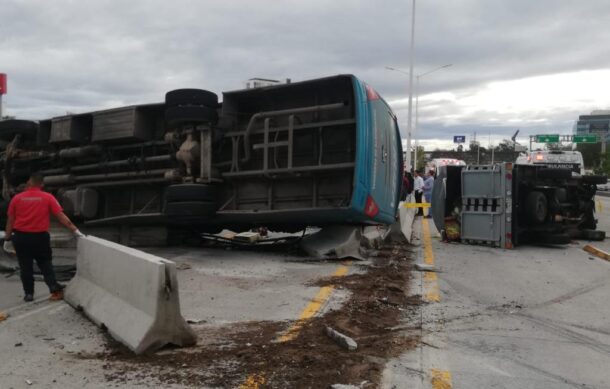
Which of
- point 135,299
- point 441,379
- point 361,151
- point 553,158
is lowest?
point 441,379

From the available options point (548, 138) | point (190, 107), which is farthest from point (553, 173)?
point (548, 138)

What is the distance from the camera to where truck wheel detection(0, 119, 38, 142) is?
11.7 metres

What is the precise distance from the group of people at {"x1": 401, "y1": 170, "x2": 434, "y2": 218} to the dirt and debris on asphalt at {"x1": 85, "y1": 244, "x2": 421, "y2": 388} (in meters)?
13.6

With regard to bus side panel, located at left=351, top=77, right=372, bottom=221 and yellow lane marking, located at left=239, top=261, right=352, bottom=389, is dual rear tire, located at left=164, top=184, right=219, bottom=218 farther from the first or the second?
yellow lane marking, located at left=239, top=261, right=352, bottom=389

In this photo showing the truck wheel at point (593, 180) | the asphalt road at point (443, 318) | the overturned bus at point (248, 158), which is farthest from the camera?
the truck wheel at point (593, 180)

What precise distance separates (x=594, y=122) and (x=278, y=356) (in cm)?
12609

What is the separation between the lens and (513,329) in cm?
514

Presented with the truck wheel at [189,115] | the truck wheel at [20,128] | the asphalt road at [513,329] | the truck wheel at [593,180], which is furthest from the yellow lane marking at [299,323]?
the truck wheel at [593,180]

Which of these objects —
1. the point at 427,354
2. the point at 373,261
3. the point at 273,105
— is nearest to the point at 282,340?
the point at 427,354

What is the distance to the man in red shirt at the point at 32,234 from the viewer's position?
20.1 ft

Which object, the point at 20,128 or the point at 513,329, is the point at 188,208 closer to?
the point at 513,329

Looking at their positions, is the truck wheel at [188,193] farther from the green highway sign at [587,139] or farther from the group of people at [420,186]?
the green highway sign at [587,139]

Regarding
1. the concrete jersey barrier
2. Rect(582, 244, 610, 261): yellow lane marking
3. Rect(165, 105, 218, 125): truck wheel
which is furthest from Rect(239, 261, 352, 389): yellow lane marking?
Rect(582, 244, 610, 261): yellow lane marking

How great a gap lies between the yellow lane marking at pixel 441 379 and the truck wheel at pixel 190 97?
Result: 627 centimetres
